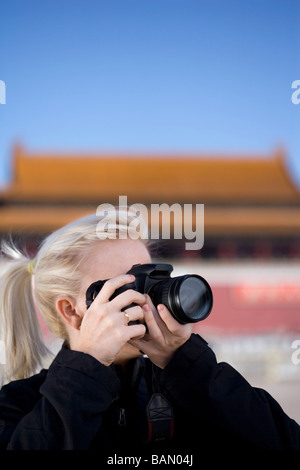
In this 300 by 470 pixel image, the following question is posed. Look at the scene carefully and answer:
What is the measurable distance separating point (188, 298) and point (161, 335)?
0.27ft

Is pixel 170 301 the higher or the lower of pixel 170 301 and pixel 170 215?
the lower

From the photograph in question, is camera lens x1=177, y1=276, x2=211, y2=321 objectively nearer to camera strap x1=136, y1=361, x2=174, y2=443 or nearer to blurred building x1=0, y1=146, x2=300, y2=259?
camera strap x1=136, y1=361, x2=174, y2=443

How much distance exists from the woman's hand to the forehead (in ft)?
0.34

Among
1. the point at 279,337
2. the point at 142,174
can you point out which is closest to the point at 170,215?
the point at 142,174

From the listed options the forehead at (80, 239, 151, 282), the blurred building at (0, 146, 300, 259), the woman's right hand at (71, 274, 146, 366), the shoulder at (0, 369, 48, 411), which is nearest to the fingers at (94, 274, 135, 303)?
the woman's right hand at (71, 274, 146, 366)

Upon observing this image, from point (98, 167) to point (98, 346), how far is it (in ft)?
33.5

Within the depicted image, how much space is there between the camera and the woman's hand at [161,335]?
0.83 m

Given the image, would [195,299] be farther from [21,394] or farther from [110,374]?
[21,394]

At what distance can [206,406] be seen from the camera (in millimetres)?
828

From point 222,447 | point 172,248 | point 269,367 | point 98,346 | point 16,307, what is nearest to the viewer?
point 98,346

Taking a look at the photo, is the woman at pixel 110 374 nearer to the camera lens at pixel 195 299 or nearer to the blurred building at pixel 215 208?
the camera lens at pixel 195 299

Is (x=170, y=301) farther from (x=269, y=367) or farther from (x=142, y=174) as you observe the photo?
(x=142, y=174)

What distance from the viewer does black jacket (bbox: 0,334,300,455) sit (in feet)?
2.43

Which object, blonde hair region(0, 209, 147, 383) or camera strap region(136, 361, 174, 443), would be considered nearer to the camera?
camera strap region(136, 361, 174, 443)
